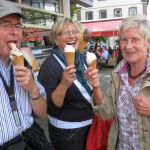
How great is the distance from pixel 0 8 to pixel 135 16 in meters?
0.96

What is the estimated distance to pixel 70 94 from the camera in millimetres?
2879

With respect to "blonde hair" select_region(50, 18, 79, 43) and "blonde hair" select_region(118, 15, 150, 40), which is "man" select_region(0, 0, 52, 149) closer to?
"blonde hair" select_region(50, 18, 79, 43)

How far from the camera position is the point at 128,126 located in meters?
2.48

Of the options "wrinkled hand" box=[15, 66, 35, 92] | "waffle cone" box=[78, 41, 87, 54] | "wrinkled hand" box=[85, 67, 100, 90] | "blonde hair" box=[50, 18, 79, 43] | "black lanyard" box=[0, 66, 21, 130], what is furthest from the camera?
"waffle cone" box=[78, 41, 87, 54]

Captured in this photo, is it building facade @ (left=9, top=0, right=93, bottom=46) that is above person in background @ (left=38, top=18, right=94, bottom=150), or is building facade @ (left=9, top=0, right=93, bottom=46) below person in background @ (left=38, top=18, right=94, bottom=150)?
above

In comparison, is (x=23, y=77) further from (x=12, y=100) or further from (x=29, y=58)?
(x=29, y=58)

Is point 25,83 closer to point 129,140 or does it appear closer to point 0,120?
point 0,120

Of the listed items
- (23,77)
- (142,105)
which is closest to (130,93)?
(142,105)

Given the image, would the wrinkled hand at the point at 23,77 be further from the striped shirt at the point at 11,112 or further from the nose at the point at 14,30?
the nose at the point at 14,30

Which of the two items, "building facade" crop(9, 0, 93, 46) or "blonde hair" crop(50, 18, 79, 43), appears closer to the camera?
"blonde hair" crop(50, 18, 79, 43)

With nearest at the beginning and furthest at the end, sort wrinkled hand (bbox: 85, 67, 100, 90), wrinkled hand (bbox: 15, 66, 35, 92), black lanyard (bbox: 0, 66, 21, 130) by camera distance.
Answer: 1. wrinkled hand (bbox: 15, 66, 35, 92)
2. black lanyard (bbox: 0, 66, 21, 130)
3. wrinkled hand (bbox: 85, 67, 100, 90)

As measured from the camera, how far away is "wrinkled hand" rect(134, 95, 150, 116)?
2.36m

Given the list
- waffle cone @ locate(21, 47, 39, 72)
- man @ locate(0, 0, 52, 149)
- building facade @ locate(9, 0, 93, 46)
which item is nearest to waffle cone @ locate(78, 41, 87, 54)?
waffle cone @ locate(21, 47, 39, 72)

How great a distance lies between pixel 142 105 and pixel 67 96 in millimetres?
746
